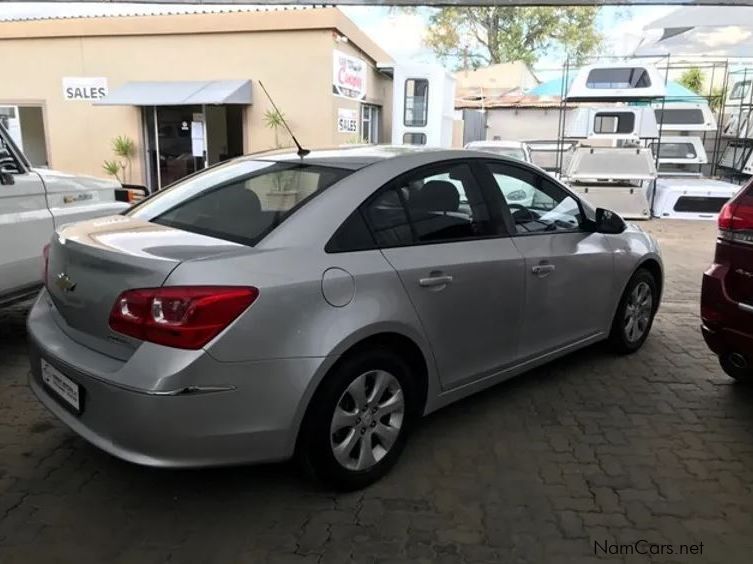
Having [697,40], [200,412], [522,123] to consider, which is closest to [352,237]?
[200,412]

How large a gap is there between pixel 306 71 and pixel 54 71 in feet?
18.7

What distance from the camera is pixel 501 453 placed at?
3.49 m

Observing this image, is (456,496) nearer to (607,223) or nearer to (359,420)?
(359,420)

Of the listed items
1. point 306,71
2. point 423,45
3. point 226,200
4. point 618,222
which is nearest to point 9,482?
point 226,200

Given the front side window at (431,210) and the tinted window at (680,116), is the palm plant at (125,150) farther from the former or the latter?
the tinted window at (680,116)

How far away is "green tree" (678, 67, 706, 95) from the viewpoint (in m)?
22.4

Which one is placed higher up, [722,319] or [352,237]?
[352,237]

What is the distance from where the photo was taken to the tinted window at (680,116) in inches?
649

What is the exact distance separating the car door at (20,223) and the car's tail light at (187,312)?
8.14 feet

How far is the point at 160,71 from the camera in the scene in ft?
45.6

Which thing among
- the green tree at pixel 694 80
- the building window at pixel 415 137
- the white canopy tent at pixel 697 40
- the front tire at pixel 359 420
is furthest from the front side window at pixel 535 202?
the green tree at pixel 694 80

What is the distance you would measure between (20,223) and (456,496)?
350 centimetres

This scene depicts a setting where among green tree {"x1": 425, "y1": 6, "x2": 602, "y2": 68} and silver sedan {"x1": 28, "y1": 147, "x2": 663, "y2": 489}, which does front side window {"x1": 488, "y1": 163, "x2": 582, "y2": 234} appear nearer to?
silver sedan {"x1": 28, "y1": 147, "x2": 663, "y2": 489}

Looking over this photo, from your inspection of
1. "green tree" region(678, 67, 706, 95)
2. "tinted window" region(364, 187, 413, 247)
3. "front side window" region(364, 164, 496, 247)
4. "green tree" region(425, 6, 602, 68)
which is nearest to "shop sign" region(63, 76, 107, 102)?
"front side window" region(364, 164, 496, 247)
